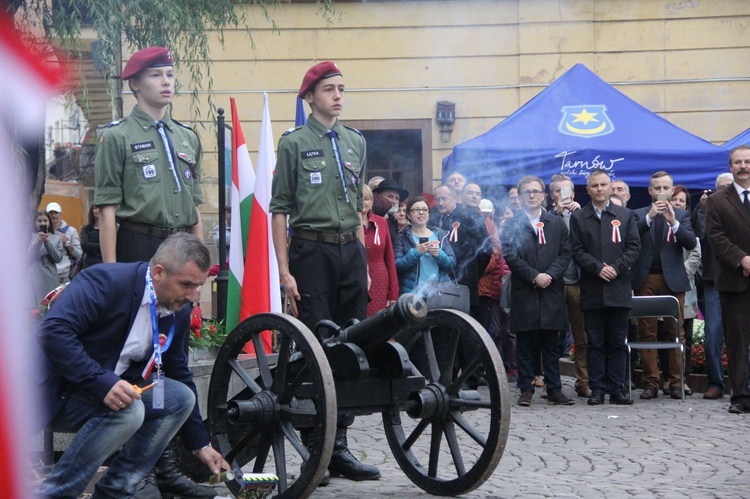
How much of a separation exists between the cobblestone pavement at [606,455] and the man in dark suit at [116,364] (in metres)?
0.87

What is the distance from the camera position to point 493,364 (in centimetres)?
504

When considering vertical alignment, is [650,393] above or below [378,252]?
below

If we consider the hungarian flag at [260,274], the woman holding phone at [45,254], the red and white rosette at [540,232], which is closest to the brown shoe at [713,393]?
the red and white rosette at [540,232]

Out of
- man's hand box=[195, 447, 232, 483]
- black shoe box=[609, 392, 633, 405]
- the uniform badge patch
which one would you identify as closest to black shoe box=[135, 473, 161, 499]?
man's hand box=[195, 447, 232, 483]

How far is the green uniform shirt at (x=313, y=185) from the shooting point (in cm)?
595

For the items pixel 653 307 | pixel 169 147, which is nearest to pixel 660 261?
pixel 653 307

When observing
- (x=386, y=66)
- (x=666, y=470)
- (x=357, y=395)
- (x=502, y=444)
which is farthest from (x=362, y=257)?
(x=386, y=66)

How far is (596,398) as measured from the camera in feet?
32.8

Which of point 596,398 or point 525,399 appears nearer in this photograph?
point 525,399

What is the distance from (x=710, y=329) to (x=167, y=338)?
726cm

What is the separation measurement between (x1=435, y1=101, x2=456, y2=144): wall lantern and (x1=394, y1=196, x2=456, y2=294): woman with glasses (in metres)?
6.62

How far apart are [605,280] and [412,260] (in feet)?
5.61

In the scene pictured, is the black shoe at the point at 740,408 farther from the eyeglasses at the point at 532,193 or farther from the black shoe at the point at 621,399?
the eyeglasses at the point at 532,193

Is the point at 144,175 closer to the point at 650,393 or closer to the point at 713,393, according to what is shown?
the point at 650,393
